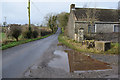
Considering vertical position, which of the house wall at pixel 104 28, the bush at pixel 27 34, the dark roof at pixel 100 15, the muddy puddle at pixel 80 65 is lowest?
the muddy puddle at pixel 80 65

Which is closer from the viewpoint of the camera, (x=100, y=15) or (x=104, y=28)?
(x=104, y=28)

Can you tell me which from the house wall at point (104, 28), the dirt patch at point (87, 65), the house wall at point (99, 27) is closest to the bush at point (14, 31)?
the house wall at point (99, 27)

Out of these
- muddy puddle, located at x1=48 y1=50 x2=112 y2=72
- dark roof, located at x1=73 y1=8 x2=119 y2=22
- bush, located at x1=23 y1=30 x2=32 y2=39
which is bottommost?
muddy puddle, located at x1=48 y1=50 x2=112 y2=72

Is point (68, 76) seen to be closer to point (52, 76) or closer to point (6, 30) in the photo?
point (52, 76)

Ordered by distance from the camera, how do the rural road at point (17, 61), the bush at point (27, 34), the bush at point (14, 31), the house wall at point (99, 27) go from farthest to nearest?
1. the bush at point (27, 34)
2. the house wall at point (99, 27)
3. the bush at point (14, 31)
4. the rural road at point (17, 61)

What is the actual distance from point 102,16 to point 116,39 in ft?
22.5

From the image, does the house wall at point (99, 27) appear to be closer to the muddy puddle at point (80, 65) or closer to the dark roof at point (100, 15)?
the dark roof at point (100, 15)

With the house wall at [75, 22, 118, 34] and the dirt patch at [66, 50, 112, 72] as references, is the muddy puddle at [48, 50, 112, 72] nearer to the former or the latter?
the dirt patch at [66, 50, 112, 72]

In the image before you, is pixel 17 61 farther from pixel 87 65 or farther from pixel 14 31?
pixel 14 31

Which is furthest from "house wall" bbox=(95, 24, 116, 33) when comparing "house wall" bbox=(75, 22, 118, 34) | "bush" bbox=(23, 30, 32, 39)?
"bush" bbox=(23, 30, 32, 39)

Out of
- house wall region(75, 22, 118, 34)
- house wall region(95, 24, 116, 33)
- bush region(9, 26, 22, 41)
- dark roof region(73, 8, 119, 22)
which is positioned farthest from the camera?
dark roof region(73, 8, 119, 22)

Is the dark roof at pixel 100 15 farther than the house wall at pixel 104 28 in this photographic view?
Yes

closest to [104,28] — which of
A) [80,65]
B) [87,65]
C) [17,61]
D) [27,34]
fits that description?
[87,65]

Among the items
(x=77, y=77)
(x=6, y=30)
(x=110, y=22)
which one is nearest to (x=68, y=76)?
(x=77, y=77)
